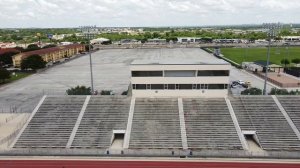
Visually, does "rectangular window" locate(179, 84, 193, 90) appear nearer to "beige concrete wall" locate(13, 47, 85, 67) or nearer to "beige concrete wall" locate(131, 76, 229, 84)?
"beige concrete wall" locate(131, 76, 229, 84)

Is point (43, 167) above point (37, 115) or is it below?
below

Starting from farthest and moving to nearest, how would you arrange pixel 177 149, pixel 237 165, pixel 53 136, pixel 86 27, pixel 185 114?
pixel 86 27, pixel 185 114, pixel 53 136, pixel 177 149, pixel 237 165

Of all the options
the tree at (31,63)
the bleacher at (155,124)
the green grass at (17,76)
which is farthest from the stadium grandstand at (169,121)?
the tree at (31,63)

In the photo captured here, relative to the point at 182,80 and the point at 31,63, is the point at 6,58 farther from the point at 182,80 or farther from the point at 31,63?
the point at 182,80

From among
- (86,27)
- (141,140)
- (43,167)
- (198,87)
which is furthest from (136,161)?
(86,27)

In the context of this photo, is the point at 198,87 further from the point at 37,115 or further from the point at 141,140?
the point at 37,115

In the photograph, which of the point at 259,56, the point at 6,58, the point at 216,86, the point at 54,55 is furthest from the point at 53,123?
the point at 259,56

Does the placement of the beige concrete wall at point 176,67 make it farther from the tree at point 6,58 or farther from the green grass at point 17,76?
the tree at point 6,58
